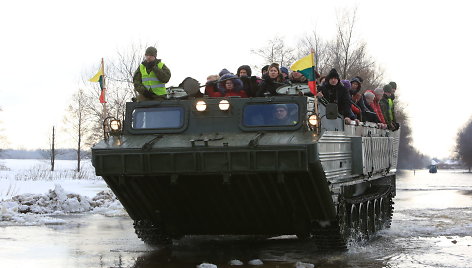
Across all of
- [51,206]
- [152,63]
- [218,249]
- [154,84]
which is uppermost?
[152,63]

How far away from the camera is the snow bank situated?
15.2 m

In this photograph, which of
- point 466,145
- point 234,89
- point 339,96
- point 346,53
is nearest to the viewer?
point 234,89

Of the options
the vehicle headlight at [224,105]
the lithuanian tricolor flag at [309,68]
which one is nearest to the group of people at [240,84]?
the lithuanian tricolor flag at [309,68]

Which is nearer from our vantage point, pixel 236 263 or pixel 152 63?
pixel 236 263

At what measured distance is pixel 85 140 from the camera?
5091 centimetres

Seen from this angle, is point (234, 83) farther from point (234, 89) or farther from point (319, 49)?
point (319, 49)

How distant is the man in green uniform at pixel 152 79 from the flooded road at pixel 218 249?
2.14m

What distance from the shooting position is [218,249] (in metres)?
10.9

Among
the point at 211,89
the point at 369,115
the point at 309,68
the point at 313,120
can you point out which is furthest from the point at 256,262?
the point at 369,115

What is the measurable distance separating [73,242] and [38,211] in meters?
5.21

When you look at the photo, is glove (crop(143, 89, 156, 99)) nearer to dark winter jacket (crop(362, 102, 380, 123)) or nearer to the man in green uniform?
the man in green uniform

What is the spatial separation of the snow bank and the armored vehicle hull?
5.13m

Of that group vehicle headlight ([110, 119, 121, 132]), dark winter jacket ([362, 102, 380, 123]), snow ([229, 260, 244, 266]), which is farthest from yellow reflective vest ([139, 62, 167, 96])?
dark winter jacket ([362, 102, 380, 123])

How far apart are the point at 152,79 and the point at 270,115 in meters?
1.88
